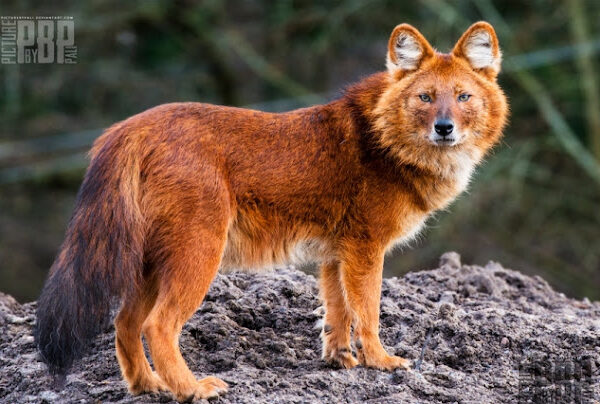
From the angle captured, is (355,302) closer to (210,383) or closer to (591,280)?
(210,383)

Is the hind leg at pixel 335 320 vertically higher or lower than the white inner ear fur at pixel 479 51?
lower

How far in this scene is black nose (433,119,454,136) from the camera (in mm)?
7504

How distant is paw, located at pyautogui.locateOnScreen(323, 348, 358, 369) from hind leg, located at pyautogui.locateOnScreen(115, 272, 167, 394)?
1.25 meters

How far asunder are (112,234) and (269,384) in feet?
4.76

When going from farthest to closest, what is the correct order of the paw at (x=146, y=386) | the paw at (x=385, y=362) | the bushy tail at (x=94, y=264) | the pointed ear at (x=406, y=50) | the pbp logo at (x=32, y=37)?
the pbp logo at (x=32, y=37) < the pointed ear at (x=406, y=50) < the paw at (x=385, y=362) < the paw at (x=146, y=386) < the bushy tail at (x=94, y=264)

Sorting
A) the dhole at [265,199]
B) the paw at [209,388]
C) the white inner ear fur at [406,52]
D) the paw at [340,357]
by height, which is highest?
the white inner ear fur at [406,52]

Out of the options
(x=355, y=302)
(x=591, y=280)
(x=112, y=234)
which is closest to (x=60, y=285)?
(x=112, y=234)


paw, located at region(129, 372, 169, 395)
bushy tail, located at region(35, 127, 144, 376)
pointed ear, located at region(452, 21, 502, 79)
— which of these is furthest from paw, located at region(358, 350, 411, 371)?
pointed ear, located at region(452, 21, 502, 79)

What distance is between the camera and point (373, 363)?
739 cm

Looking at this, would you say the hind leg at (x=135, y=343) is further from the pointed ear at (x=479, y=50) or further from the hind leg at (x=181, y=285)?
the pointed ear at (x=479, y=50)

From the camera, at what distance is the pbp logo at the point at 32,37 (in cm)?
1706

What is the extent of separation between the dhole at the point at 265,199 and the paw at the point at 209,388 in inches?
0.5

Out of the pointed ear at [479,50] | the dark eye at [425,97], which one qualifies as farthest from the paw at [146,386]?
the pointed ear at [479,50]

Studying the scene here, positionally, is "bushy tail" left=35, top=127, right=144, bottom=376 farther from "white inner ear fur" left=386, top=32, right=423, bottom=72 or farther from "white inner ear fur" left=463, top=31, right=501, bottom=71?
"white inner ear fur" left=463, top=31, right=501, bottom=71
